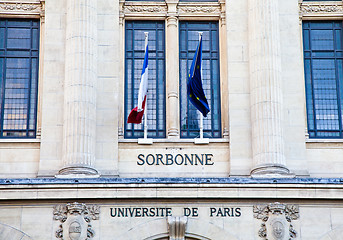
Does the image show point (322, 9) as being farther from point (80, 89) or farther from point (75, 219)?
point (75, 219)

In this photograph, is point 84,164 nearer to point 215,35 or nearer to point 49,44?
point 49,44

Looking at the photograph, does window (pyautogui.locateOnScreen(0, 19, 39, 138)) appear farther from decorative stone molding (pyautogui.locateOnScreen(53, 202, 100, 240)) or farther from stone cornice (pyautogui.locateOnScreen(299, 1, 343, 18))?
stone cornice (pyautogui.locateOnScreen(299, 1, 343, 18))

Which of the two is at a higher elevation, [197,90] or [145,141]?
[197,90]

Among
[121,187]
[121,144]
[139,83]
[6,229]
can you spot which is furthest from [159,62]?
[6,229]

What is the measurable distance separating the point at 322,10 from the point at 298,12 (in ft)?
3.61

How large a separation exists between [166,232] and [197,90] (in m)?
5.68

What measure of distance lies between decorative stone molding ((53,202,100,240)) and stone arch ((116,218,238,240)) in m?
1.15

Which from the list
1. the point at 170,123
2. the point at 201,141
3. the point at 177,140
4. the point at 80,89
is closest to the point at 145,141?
the point at 177,140

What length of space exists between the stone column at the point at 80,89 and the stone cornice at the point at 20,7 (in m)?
1.67

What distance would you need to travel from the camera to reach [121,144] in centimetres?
3744

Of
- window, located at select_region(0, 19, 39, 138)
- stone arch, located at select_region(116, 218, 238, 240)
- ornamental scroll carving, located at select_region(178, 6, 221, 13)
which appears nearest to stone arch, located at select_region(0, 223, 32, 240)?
stone arch, located at select_region(116, 218, 238, 240)

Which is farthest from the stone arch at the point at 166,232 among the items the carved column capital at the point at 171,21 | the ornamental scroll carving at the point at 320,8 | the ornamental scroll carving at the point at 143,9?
the ornamental scroll carving at the point at 320,8

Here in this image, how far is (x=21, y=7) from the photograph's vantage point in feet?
130

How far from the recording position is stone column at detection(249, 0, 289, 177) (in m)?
36.4
